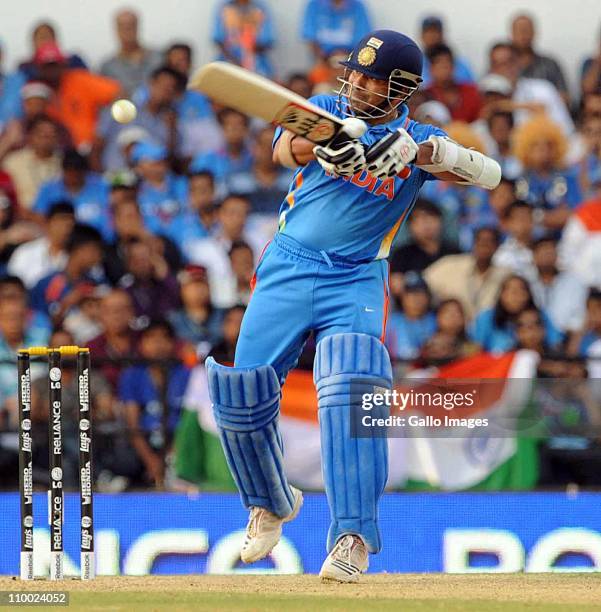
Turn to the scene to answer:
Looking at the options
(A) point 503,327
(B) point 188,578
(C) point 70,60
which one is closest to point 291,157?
(B) point 188,578

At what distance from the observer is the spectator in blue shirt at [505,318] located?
1077cm

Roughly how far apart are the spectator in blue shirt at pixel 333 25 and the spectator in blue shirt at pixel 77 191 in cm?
250

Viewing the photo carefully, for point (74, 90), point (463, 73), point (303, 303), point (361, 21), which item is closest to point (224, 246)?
point (74, 90)

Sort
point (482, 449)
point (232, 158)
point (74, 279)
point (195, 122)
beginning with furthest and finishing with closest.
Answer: point (195, 122), point (232, 158), point (74, 279), point (482, 449)

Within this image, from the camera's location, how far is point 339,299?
652 centimetres

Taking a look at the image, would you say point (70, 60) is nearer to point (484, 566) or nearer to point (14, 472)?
point (14, 472)

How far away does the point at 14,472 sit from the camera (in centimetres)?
950

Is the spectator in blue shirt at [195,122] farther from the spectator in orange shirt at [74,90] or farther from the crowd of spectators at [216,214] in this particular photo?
the spectator in orange shirt at [74,90]

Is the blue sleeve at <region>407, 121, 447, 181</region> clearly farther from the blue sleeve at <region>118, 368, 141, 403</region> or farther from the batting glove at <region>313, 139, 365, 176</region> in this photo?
the blue sleeve at <region>118, 368, 141, 403</region>

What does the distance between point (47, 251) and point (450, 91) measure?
3906mm

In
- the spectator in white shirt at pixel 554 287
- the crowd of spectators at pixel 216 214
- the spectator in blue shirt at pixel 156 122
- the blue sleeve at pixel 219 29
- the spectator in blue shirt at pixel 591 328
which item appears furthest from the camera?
the blue sleeve at pixel 219 29

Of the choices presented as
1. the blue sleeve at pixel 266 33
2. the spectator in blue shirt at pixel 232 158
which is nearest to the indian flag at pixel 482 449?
the spectator in blue shirt at pixel 232 158

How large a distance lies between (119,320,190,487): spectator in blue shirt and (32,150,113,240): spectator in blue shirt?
2775 mm

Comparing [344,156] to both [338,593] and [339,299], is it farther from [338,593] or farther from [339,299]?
[338,593]
